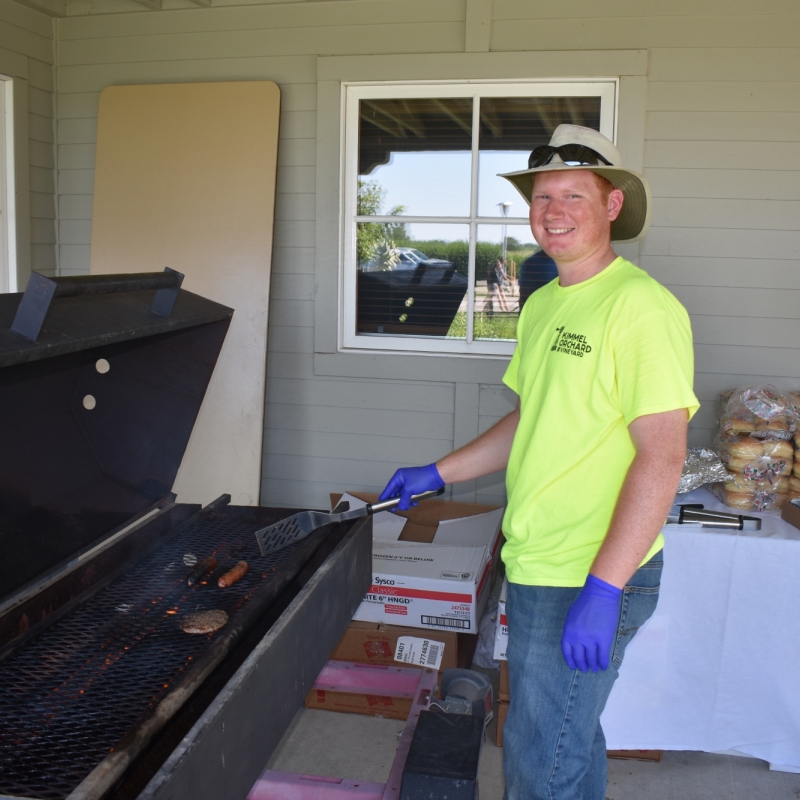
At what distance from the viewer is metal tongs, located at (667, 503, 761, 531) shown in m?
2.76

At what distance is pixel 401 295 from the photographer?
151 inches

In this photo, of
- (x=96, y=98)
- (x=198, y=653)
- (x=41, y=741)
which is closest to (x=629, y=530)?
(x=198, y=653)

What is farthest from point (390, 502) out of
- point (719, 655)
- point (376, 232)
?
point (376, 232)

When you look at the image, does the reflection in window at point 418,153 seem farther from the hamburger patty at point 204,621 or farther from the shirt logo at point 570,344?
the hamburger patty at point 204,621

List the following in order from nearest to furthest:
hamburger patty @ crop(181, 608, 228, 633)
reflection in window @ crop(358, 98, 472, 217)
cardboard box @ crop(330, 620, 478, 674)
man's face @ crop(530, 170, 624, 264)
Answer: hamburger patty @ crop(181, 608, 228, 633)
man's face @ crop(530, 170, 624, 264)
cardboard box @ crop(330, 620, 478, 674)
reflection in window @ crop(358, 98, 472, 217)

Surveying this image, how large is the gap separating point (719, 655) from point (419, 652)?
1.12 m

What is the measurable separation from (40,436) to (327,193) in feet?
7.33

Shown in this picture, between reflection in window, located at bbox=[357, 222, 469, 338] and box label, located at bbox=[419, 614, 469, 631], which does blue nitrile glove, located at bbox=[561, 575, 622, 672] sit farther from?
reflection in window, located at bbox=[357, 222, 469, 338]

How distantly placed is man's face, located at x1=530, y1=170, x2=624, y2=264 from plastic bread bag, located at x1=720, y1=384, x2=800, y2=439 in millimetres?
1571

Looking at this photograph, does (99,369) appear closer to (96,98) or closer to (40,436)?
(40,436)

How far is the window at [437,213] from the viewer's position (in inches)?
143

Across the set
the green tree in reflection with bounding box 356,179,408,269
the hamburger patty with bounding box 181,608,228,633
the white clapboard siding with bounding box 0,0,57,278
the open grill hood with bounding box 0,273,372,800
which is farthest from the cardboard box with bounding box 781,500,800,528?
the white clapboard siding with bounding box 0,0,57,278

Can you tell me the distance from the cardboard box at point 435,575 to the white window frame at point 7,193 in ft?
6.78

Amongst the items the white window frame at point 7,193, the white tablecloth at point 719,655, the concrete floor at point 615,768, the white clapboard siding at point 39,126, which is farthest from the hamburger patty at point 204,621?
the white clapboard siding at point 39,126
